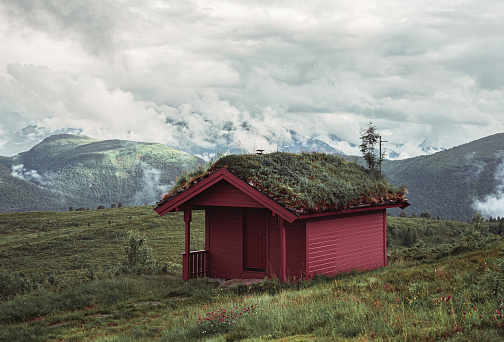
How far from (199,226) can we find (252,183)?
43380 millimetres

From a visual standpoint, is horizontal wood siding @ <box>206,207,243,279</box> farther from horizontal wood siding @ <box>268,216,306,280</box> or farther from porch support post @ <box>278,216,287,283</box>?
porch support post @ <box>278,216,287,283</box>

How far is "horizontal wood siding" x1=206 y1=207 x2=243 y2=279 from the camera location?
17.9 meters

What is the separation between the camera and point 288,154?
63.1 ft

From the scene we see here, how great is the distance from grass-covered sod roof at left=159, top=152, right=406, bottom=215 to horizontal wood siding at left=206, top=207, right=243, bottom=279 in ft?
6.12

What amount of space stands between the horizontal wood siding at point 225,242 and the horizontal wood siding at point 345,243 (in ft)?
9.10

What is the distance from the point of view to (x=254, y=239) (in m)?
17.8

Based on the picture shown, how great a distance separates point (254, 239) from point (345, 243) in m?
3.34

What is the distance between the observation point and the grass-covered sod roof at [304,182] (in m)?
15.6

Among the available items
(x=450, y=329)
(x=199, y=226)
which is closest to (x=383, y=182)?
(x=450, y=329)

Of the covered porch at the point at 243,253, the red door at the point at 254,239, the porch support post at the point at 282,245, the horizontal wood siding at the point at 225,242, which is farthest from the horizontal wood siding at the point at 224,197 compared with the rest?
the red door at the point at 254,239

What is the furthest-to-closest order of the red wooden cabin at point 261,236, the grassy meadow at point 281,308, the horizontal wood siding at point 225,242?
the horizontal wood siding at point 225,242 → the red wooden cabin at point 261,236 → the grassy meadow at point 281,308

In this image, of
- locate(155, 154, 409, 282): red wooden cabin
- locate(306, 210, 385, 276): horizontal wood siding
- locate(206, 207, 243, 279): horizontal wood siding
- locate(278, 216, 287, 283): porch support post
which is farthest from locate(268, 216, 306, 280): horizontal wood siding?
locate(206, 207, 243, 279): horizontal wood siding

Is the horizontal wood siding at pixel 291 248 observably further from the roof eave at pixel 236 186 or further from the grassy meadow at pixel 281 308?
the roof eave at pixel 236 186

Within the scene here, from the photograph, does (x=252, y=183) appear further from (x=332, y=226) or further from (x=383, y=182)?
(x=383, y=182)
